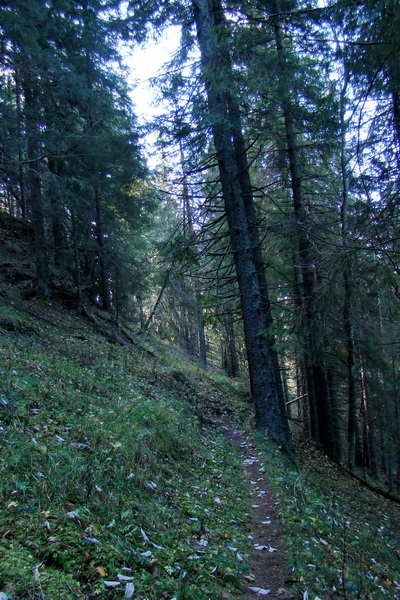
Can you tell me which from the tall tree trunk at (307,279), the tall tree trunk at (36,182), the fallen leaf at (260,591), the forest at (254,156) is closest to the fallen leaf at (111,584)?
the fallen leaf at (260,591)

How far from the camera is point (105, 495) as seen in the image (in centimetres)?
356

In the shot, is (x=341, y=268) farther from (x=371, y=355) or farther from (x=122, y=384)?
(x=371, y=355)

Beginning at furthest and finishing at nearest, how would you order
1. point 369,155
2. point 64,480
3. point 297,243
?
point 297,243 < point 369,155 < point 64,480

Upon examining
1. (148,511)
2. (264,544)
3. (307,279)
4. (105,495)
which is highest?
(307,279)

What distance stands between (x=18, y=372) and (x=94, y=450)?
2.55 m

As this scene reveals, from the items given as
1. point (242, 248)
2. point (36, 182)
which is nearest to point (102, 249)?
point (36, 182)

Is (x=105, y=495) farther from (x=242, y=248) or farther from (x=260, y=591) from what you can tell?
(x=242, y=248)

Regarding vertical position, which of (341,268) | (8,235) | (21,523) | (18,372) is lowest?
(21,523)

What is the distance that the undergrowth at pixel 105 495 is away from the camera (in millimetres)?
2514

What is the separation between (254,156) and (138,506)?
9490 mm

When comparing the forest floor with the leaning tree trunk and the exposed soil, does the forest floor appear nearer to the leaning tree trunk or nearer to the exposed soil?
the exposed soil

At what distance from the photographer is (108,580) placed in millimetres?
2484

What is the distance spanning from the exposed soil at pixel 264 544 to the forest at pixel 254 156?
1.86 meters

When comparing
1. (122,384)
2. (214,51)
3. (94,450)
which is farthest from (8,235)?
(94,450)
